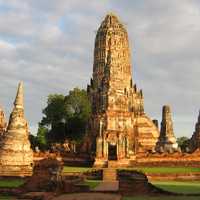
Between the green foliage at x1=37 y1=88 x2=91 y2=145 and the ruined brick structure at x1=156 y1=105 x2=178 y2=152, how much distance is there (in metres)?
13.4

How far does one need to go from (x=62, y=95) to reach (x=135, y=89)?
15.1 metres

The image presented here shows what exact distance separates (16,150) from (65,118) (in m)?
35.9

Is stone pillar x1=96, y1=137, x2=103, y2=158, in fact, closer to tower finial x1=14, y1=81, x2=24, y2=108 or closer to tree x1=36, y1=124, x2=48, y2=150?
tower finial x1=14, y1=81, x2=24, y2=108

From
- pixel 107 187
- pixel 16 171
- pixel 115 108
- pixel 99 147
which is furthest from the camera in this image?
pixel 115 108

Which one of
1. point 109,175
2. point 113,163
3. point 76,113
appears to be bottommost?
point 109,175

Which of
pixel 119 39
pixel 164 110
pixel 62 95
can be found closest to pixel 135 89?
pixel 119 39

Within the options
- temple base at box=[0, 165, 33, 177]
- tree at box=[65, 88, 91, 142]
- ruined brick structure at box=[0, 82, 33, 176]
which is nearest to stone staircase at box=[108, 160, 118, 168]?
ruined brick structure at box=[0, 82, 33, 176]

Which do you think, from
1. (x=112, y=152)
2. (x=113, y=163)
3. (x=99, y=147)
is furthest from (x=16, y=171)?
(x=112, y=152)

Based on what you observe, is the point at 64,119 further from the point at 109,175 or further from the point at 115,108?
the point at 109,175

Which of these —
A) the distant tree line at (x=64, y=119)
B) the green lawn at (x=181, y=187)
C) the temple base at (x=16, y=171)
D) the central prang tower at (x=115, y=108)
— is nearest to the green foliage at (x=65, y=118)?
the distant tree line at (x=64, y=119)

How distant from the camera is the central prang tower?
47706mm

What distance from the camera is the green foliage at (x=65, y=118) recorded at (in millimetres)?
66375

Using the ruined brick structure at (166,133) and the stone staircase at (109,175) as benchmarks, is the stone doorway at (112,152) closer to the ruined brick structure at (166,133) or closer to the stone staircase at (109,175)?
the ruined brick structure at (166,133)

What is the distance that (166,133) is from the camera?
5625 centimetres
